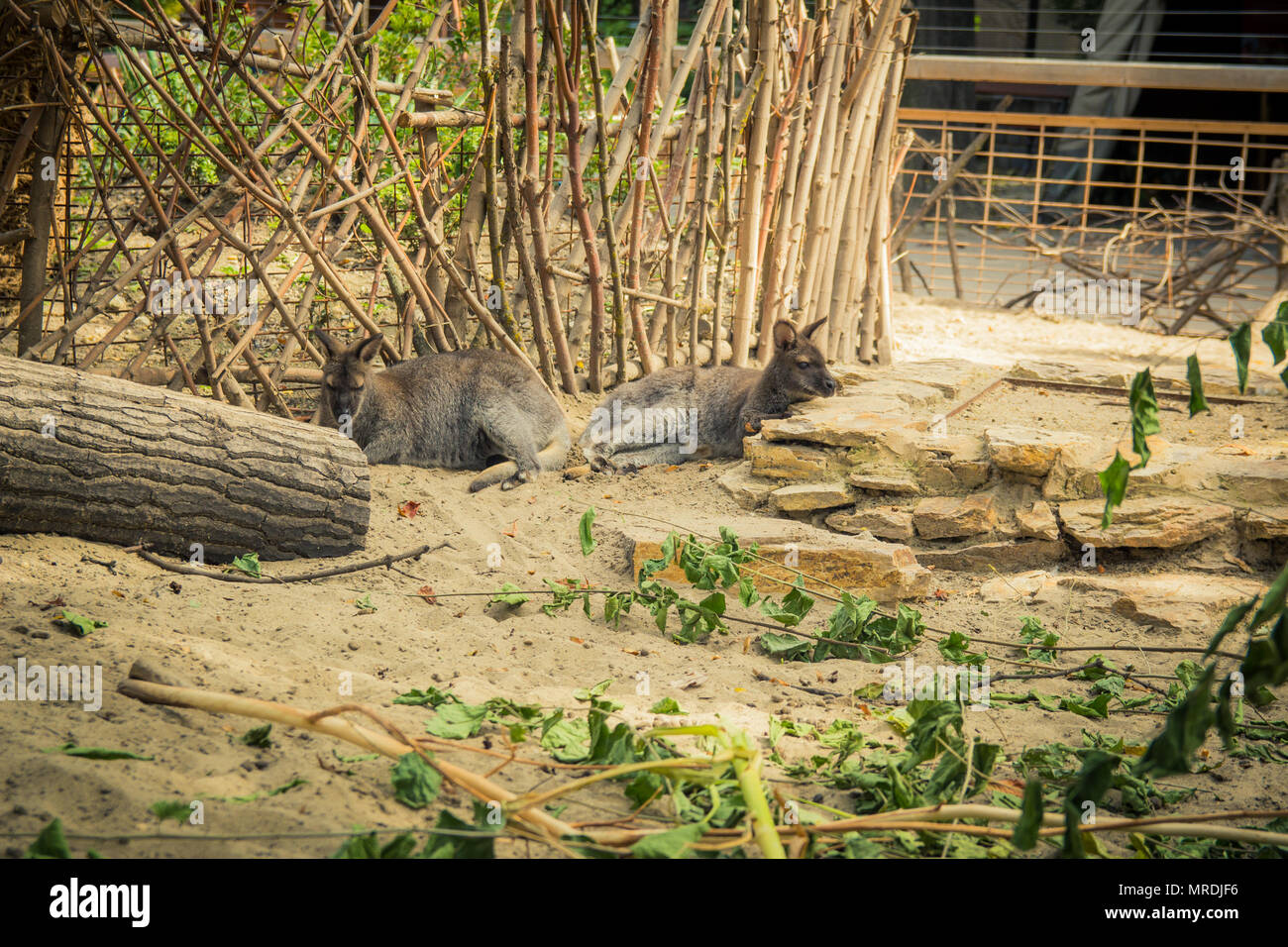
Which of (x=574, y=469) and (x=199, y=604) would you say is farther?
(x=574, y=469)

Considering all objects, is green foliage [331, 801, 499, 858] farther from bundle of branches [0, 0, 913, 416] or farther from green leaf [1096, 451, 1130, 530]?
bundle of branches [0, 0, 913, 416]

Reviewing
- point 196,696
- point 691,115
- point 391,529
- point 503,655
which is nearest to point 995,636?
point 503,655

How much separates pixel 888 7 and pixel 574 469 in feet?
14.5

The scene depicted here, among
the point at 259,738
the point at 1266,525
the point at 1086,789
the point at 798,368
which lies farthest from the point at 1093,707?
the point at 798,368

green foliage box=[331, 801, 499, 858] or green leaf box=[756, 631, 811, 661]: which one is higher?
green foliage box=[331, 801, 499, 858]

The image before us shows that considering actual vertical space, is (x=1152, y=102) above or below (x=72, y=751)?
above

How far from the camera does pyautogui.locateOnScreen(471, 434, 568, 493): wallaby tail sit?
5785mm

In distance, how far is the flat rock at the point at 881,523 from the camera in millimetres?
4898

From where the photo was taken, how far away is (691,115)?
265 inches

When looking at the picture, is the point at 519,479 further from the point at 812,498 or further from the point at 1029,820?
the point at 1029,820

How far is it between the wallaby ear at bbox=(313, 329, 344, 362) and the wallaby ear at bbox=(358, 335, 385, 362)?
0.41 feet

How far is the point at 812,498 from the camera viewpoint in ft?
16.8

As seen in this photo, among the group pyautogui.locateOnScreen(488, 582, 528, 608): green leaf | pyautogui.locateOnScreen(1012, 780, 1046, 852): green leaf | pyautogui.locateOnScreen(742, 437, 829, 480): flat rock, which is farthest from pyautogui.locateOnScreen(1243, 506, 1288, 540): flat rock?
pyautogui.locateOnScreen(1012, 780, 1046, 852): green leaf
